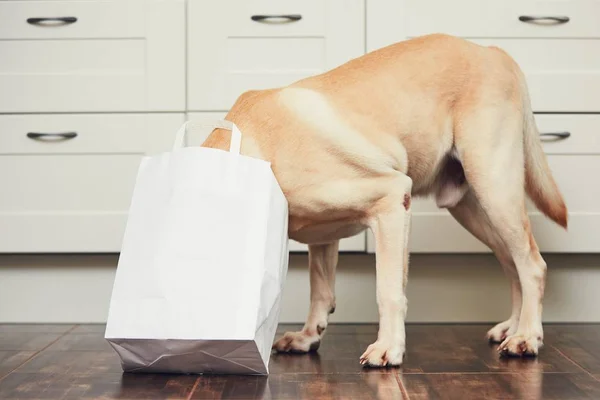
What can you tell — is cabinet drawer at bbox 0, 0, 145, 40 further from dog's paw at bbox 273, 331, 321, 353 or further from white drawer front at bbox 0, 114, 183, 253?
dog's paw at bbox 273, 331, 321, 353

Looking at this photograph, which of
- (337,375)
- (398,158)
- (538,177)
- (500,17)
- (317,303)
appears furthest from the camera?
(500,17)

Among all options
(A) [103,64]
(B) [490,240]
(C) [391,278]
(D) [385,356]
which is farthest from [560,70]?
(A) [103,64]

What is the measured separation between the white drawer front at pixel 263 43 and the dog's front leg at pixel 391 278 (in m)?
0.70

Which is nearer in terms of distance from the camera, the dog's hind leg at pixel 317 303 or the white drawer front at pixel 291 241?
the dog's hind leg at pixel 317 303

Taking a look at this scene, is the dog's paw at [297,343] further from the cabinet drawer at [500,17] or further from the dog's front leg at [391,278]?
the cabinet drawer at [500,17]

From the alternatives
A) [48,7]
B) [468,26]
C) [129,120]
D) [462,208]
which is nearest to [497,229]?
[462,208]

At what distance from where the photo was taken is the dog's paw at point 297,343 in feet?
6.48

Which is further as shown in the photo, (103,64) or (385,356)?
(103,64)

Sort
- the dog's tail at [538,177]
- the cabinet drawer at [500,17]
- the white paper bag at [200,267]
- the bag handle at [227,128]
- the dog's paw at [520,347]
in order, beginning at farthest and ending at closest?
A: the cabinet drawer at [500,17] < the dog's tail at [538,177] < the dog's paw at [520,347] < the bag handle at [227,128] < the white paper bag at [200,267]

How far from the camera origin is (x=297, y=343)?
6.48ft

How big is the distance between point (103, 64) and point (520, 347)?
1383 mm

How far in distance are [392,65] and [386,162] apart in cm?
26

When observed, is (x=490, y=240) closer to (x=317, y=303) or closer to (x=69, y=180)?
(x=317, y=303)

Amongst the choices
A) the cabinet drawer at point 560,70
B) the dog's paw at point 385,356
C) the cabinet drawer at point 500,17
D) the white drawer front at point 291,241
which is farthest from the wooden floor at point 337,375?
the cabinet drawer at point 500,17
